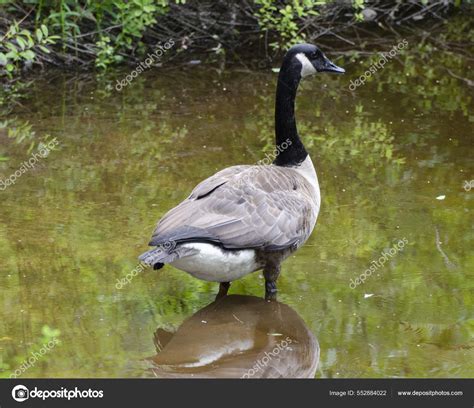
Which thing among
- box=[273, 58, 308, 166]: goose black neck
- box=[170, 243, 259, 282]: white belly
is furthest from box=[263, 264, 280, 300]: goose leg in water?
box=[273, 58, 308, 166]: goose black neck

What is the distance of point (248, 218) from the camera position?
21.3 ft

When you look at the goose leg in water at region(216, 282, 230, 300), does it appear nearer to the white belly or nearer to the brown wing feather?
the white belly

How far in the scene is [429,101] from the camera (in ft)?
36.7

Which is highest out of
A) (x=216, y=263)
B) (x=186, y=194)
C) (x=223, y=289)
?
(x=216, y=263)

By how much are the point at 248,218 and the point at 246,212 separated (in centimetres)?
5

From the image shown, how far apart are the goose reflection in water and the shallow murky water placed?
16mm

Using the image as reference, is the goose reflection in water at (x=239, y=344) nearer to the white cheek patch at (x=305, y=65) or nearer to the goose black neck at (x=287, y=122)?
the goose black neck at (x=287, y=122)

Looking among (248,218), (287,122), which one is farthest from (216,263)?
(287,122)

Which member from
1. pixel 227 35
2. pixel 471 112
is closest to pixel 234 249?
pixel 471 112

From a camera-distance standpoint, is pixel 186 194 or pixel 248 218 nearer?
pixel 248 218

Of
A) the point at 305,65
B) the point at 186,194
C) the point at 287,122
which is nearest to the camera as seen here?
the point at 287,122

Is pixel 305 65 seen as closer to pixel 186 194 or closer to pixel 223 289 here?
pixel 186 194

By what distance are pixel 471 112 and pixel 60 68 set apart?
5329 mm

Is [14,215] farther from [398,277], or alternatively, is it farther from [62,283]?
[398,277]
